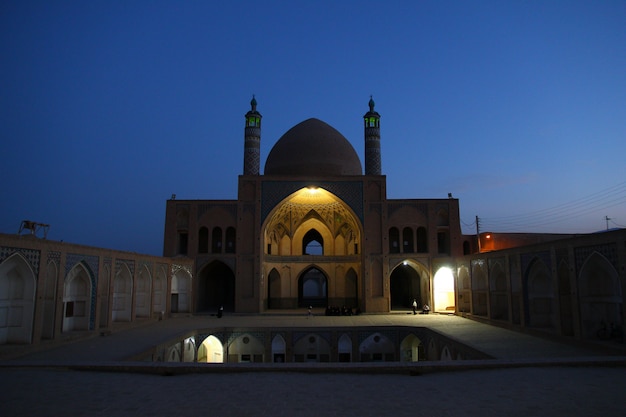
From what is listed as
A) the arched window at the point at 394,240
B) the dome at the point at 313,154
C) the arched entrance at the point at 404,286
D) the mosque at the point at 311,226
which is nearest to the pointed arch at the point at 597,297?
the mosque at the point at 311,226

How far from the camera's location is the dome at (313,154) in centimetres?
2203

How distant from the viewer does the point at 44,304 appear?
10234 millimetres

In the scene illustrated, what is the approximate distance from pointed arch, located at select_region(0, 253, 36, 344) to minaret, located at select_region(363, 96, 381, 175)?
52.5 feet

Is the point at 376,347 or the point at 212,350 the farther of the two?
the point at 376,347

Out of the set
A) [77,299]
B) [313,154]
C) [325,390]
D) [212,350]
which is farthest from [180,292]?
[325,390]

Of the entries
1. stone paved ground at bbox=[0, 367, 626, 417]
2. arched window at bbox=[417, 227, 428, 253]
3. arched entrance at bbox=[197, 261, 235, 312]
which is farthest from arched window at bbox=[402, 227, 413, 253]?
stone paved ground at bbox=[0, 367, 626, 417]

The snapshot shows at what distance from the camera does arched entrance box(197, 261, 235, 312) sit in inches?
858

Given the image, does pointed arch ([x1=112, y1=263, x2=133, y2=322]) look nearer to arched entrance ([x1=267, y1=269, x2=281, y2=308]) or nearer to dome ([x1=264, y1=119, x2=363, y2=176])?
arched entrance ([x1=267, y1=269, x2=281, y2=308])

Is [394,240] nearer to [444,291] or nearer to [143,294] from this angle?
A: [444,291]

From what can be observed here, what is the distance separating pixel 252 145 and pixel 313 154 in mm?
3197

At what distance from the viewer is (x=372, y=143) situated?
22984mm

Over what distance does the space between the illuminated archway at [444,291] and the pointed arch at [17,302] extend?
1539cm

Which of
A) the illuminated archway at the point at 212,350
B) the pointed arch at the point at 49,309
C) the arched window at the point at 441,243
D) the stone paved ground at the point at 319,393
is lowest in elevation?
the illuminated archway at the point at 212,350

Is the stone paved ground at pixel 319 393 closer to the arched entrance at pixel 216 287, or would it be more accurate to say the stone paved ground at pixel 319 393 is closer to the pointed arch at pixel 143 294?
the pointed arch at pixel 143 294
